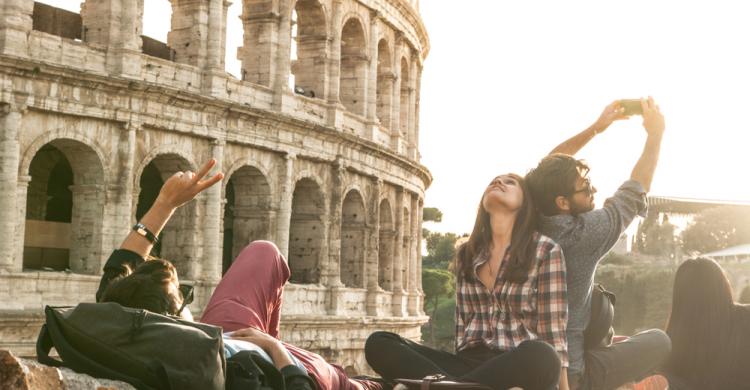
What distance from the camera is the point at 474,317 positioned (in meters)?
5.63

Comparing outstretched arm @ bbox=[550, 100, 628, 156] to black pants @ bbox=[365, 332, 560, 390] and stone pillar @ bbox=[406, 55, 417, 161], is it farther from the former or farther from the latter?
stone pillar @ bbox=[406, 55, 417, 161]

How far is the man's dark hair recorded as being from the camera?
223 inches

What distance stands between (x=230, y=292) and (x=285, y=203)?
17815mm

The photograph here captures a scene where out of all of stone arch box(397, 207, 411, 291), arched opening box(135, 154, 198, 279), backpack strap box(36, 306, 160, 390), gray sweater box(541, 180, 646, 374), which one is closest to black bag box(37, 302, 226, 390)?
backpack strap box(36, 306, 160, 390)

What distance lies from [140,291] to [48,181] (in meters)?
17.4

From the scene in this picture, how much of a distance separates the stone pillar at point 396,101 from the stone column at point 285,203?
18.5 ft

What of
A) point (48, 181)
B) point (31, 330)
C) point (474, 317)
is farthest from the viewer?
point (48, 181)

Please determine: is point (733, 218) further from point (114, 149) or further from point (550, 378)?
point (550, 378)

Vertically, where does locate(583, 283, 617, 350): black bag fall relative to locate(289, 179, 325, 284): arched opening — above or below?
below

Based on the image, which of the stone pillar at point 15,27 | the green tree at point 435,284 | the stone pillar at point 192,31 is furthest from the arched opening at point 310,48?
the green tree at point 435,284

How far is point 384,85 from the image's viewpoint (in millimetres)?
29328

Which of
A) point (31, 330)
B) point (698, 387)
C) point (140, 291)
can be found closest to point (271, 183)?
point (31, 330)

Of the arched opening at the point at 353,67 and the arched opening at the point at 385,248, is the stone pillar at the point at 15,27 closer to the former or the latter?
the arched opening at the point at 353,67

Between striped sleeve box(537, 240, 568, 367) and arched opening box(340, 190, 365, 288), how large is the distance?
837 inches
